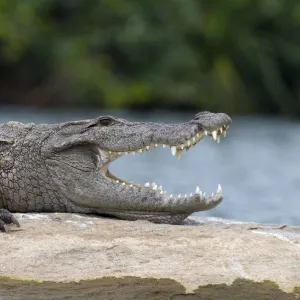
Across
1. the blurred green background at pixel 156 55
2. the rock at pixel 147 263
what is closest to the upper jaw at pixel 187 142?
the rock at pixel 147 263

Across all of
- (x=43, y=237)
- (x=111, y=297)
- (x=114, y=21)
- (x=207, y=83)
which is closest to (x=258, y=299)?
(x=111, y=297)

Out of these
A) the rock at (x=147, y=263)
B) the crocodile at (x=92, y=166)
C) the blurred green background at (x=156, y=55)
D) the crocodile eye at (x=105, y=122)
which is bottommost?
the rock at (x=147, y=263)

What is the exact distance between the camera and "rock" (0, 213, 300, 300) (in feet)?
17.2

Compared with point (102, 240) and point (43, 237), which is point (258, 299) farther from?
point (43, 237)

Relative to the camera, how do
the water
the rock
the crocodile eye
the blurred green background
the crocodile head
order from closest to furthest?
the rock → the crocodile head → the crocodile eye → the water → the blurred green background

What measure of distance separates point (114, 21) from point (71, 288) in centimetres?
3868

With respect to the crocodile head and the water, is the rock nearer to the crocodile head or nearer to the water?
the crocodile head

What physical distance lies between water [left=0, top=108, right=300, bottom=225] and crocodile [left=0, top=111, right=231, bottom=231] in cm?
368

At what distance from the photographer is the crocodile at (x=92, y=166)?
22.1 ft

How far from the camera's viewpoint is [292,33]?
4384 centimetres

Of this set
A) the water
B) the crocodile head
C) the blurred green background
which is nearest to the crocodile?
the crocodile head

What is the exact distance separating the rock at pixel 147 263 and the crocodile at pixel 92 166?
598 millimetres

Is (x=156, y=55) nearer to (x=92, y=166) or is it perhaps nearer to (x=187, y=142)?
(x=92, y=166)

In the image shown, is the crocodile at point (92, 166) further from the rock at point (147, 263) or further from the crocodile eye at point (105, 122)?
the rock at point (147, 263)
